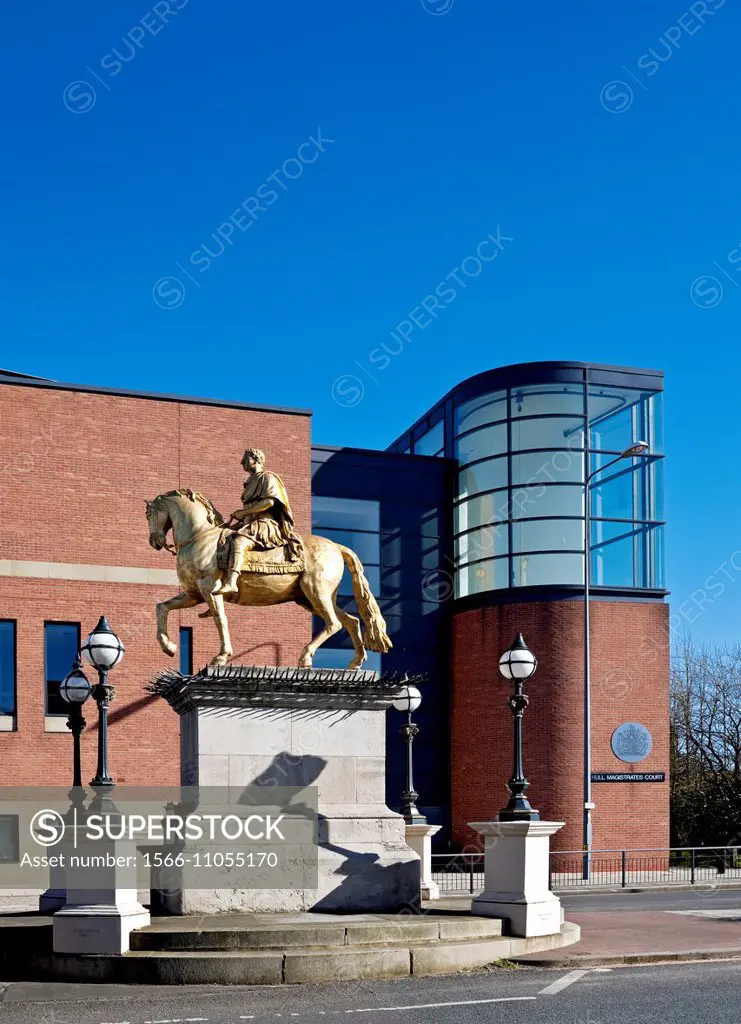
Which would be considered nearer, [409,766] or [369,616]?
[369,616]

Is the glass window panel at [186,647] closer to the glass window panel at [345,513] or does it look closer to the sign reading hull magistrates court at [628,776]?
the glass window panel at [345,513]

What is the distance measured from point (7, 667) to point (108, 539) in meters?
4.12

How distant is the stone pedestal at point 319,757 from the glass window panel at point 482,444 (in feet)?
80.4

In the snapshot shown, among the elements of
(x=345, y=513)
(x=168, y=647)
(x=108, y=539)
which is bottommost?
(x=168, y=647)

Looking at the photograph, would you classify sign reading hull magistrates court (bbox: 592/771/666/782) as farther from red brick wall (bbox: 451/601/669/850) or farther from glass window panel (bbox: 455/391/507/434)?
glass window panel (bbox: 455/391/507/434)

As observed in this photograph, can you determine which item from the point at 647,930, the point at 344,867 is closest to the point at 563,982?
the point at 344,867

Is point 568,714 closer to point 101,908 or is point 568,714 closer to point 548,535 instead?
point 548,535

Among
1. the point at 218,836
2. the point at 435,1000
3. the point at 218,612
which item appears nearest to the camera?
the point at 435,1000

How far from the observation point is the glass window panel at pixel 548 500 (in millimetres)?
40562

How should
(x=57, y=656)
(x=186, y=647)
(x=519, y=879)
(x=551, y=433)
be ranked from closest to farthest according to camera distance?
(x=519, y=879), (x=57, y=656), (x=186, y=647), (x=551, y=433)

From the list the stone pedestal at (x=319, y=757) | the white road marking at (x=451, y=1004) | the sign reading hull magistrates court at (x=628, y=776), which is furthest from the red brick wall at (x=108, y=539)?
the white road marking at (x=451, y=1004)

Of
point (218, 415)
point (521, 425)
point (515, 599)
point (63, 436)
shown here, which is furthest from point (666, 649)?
point (63, 436)

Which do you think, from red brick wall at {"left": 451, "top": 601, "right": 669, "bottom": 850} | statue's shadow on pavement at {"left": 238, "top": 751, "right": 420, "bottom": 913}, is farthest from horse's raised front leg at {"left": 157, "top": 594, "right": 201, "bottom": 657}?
red brick wall at {"left": 451, "top": 601, "right": 669, "bottom": 850}

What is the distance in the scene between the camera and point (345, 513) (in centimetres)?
4225
